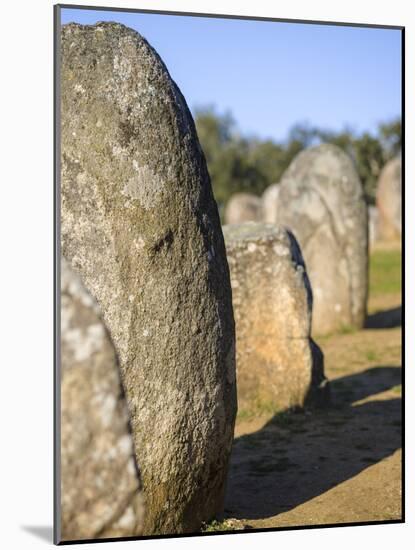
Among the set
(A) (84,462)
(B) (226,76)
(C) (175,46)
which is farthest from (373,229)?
(A) (84,462)

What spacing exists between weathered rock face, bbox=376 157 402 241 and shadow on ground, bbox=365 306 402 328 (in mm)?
10396

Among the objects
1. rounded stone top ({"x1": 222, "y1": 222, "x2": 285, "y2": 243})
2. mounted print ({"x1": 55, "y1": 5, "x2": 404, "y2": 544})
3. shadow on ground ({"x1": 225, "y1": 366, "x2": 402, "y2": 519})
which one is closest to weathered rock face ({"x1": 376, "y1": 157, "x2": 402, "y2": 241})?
mounted print ({"x1": 55, "y1": 5, "x2": 404, "y2": 544})

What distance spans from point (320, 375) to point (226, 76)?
28334 mm

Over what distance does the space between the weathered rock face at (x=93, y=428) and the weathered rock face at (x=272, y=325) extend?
5911 mm

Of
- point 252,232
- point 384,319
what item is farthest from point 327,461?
point 384,319

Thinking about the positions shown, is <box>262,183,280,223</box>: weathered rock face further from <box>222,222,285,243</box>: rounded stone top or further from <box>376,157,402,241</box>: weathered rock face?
<box>222,222,285,243</box>: rounded stone top

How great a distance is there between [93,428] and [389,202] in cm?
2410

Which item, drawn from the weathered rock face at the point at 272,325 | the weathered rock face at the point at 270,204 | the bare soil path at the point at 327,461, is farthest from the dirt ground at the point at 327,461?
the weathered rock face at the point at 270,204

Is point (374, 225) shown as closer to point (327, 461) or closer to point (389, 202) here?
point (389, 202)

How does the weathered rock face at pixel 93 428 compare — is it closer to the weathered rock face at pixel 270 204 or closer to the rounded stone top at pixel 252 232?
the rounded stone top at pixel 252 232

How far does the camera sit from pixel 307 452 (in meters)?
7.89

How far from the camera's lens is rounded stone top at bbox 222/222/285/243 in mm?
9219

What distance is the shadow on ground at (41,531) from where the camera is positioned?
5.48 meters

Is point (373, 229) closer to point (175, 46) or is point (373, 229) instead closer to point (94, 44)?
point (175, 46)
